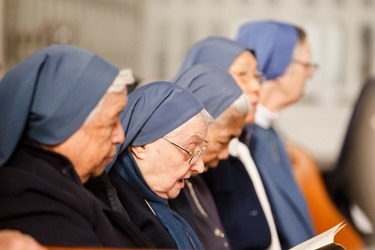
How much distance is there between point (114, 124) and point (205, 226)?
130cm

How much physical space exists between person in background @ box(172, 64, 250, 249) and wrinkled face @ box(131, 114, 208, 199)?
2.38ft

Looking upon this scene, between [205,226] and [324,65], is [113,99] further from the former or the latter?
[324,65]

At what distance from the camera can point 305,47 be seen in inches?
267

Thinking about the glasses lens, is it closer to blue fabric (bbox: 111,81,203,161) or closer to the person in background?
the person in background

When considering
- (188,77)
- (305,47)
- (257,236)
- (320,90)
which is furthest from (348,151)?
(320,90)

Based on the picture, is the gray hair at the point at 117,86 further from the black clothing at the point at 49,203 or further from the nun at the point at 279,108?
the nun at the point at 279,108

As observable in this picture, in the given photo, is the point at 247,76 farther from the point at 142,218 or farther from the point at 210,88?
the point at 142,218

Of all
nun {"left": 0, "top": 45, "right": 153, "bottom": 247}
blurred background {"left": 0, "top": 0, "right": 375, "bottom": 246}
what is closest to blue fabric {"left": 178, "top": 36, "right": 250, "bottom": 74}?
nun {"left": 0, "top": 45, "right": 153, "bottom": 247}

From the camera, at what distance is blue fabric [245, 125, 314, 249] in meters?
5.86

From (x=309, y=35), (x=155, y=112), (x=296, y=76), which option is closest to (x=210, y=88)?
(x=155, y=112)

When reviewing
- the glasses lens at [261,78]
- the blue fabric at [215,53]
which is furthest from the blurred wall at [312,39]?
the blue fabric at [215,53]

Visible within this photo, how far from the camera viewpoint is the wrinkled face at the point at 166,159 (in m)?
3.97

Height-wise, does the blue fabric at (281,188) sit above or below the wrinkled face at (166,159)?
below

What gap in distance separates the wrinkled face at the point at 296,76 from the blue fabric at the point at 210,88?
168 cm
